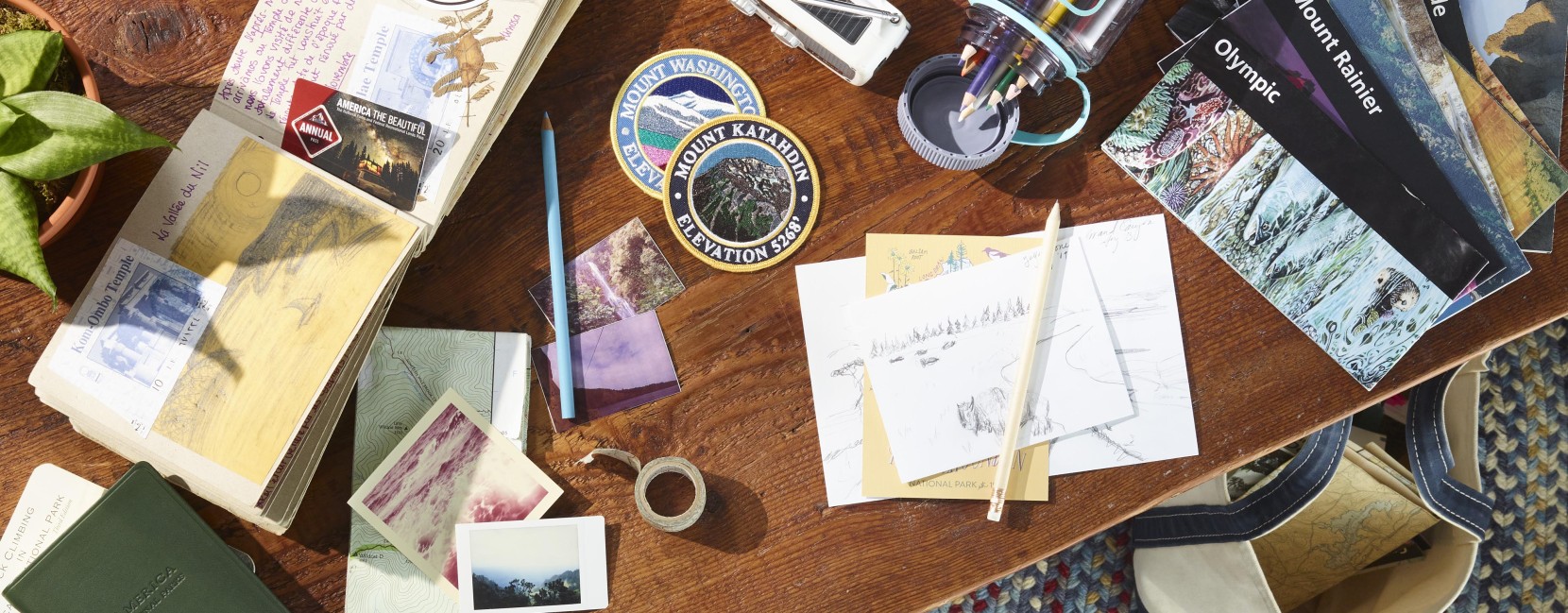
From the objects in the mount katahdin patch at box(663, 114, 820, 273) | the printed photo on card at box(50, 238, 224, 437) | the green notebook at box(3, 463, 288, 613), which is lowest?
the green notebook at box(3, 463, 288, 613)

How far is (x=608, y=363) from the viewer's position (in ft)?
3.24

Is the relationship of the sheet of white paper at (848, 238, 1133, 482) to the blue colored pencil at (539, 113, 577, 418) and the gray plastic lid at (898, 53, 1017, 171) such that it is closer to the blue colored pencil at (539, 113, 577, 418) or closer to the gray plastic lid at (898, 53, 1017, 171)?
the gray plastic lid at (898, 53, 1017, 171)

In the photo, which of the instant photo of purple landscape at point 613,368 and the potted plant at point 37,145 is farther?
the instant photo of purple landscape at point 613,368

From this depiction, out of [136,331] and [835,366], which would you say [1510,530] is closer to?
[835,366]

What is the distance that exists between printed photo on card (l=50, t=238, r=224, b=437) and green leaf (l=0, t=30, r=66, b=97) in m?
0.19

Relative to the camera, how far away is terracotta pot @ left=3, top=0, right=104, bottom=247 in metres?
0.81

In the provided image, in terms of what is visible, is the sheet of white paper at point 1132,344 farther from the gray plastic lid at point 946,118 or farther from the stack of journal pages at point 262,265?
the stack of journal pages at point 262,265

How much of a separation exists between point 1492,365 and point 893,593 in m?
1.00

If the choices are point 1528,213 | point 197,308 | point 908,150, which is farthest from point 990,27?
point 197,308

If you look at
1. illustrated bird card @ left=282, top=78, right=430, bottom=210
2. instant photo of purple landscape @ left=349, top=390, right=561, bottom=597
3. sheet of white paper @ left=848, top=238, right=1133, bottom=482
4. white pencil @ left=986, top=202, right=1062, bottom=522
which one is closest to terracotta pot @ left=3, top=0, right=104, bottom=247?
illustrated bird card @ left=282, top=78, right=430, bottom=210

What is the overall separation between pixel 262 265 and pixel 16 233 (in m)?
0.20

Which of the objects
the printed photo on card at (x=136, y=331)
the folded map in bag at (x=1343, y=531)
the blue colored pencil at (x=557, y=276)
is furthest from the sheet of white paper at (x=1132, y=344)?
the printed photo on card at (x=136, y=331)

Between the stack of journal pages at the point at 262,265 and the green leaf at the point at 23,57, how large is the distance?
0.49ft

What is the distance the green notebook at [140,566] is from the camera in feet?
2.75
